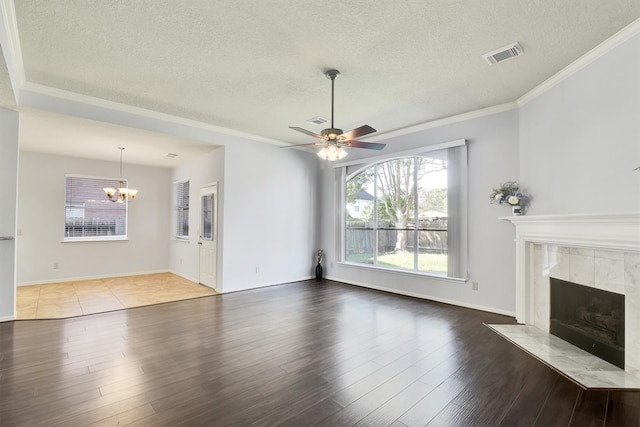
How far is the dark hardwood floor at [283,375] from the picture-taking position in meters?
2.08

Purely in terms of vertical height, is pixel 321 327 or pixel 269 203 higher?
pixel 269 203

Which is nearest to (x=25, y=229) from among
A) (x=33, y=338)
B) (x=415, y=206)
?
(x=33, y=338)

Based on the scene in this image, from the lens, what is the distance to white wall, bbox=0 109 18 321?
3.97 meters

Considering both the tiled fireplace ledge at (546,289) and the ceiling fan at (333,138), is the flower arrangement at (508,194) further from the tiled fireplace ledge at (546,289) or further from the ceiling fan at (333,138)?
the ceiling fan at (333,138)

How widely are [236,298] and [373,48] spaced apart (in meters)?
4.40

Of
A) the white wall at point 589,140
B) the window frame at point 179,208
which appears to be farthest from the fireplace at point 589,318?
the window frame at point 179,208

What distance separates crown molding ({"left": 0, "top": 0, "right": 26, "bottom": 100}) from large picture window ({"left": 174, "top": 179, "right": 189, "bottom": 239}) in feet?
13.0

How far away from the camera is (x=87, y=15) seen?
2.62m

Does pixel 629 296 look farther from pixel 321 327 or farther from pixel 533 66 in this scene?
pixel 321 327

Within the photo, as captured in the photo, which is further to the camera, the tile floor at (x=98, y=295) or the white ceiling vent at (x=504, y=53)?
the tile floor at (x=98, y=295)

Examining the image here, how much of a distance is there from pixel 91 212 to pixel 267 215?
448 cm

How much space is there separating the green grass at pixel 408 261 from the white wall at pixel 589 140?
1.64 m

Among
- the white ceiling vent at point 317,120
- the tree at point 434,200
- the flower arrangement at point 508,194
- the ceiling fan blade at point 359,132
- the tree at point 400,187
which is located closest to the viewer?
the ceiling fan blade at point 359,132

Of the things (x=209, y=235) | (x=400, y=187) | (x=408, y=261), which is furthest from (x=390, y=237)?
(x=209, y=235)
